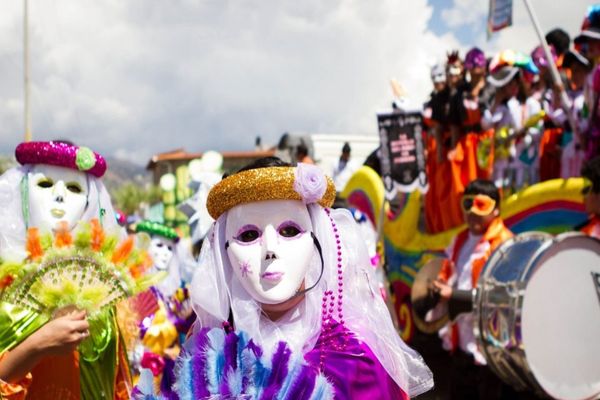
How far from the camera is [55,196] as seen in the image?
2.91m

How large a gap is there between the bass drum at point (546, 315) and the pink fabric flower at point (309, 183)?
206 cm

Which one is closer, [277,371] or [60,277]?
[277,371]

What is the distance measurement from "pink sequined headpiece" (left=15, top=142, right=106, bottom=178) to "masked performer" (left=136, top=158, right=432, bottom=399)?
1.11 metres

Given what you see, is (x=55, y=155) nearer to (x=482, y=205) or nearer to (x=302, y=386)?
(x=302, y=386)

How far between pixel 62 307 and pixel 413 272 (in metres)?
5.33

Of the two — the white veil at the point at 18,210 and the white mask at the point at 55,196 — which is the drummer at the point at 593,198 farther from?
the white mask at the point at 55,196

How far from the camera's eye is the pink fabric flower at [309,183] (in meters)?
1.95

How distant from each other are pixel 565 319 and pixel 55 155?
280cm

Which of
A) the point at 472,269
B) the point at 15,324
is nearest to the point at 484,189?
the point at 472,269

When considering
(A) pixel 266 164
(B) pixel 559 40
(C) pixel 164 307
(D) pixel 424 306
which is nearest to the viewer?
(A) pixel 266 164

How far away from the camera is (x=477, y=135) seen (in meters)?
6.32

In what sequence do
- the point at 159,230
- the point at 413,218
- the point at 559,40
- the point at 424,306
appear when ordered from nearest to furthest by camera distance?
the point at 424,306 → the point at 159,230 → the point at 559,40 → the point at 413,218

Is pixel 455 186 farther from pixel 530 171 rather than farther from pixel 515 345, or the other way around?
pixel 515 345

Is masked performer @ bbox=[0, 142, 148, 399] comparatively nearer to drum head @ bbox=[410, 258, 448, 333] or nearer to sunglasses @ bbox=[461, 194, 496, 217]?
drum head @ bbox=[410, 258, 448, 333]
